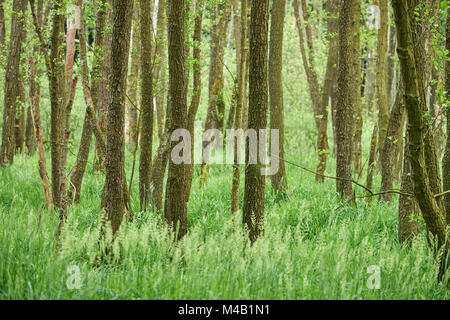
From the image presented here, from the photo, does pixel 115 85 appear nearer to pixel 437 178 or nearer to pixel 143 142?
pixel 143 142

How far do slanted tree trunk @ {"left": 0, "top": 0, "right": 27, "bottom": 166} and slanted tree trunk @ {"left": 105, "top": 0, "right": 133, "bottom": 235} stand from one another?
21.1ft

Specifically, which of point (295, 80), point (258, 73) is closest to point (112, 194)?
point (258, 73)

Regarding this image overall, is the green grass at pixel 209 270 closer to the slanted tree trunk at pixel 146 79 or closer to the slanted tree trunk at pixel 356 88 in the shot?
the slanted tree trunk at pixel 146 79

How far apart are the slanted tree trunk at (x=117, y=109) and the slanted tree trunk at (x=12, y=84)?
21.1ft

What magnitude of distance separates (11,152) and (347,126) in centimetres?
863

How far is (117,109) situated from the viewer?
526 cm

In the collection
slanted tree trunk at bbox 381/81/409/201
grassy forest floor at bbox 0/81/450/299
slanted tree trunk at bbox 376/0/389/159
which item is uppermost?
slanted tree trunk at bbox 376/0/389/159

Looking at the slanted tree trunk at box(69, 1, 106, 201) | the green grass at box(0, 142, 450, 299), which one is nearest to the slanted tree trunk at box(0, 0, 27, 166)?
the slanted tree trunk at box(69, 1, 106, 201)

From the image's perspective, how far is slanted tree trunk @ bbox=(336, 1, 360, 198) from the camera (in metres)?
7.71

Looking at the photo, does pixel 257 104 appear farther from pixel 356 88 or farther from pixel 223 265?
pixel 356 88

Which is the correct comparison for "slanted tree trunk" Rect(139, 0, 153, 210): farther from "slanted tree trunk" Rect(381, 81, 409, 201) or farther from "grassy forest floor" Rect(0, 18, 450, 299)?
"slanted tree trunk" Rect(381, 81, 409, 201)

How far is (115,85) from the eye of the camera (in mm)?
5230

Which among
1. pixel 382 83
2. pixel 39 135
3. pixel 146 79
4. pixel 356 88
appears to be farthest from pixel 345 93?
pixel 39 135

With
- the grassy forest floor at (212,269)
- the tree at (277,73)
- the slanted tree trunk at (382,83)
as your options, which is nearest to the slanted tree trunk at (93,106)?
the grassy forest floor at (212,269)
